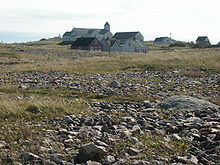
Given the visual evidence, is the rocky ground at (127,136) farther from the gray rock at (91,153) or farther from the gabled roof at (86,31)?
the gabled roof at (86,31)

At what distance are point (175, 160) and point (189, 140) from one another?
166 centimetres

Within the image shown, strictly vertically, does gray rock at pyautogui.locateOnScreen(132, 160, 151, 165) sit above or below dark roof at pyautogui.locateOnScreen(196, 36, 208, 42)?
below

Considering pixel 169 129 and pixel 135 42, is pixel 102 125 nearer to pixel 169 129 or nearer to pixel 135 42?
pixel 169 129

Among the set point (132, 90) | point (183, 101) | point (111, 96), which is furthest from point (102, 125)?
point (132, 90)

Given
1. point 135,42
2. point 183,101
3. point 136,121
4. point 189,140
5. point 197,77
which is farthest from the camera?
point 135,42

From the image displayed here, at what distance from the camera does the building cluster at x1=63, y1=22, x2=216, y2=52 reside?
347 feet

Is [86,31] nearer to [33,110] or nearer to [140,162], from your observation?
[33,110]

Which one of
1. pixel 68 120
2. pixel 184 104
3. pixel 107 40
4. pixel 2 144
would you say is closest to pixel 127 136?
pixel 68 120

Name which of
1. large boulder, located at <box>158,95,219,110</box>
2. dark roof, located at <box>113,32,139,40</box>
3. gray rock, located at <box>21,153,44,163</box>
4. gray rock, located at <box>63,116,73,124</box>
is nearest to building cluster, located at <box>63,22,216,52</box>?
dark roof, located at <box>113,32,139,40</box>

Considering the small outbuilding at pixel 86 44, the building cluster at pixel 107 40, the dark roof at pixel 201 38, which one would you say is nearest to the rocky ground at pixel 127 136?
the building cluster at pixel 107 40

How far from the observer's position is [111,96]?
631 inches

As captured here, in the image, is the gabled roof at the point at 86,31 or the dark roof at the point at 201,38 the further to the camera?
the dark roof at the point at 201,38

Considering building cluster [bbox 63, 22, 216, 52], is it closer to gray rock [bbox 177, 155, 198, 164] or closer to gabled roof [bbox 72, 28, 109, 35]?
gabled roof [bbox 72, 28, 109, 35]

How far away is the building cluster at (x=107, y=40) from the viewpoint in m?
106
